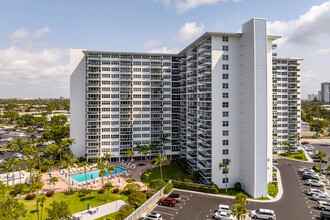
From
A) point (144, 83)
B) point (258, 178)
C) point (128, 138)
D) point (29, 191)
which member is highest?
point (144, 83)

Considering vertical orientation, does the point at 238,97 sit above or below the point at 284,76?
below

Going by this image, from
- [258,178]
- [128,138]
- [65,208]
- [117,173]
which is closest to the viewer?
[65,208]

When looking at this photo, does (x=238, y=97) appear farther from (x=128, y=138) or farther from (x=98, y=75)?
(x=98, y=75)

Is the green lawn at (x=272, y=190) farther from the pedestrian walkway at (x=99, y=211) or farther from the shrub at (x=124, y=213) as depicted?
the pedestrian walkway at (x=99, y=211)

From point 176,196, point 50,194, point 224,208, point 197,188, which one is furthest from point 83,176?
point 224,208

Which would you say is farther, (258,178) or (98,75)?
(98,75)

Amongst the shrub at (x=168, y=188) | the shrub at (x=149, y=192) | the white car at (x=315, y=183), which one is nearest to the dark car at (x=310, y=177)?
the white car at (x=315, y=183)

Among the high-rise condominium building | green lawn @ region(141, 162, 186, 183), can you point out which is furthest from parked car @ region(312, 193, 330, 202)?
green lawn @ region(141, 162, 186, 183)

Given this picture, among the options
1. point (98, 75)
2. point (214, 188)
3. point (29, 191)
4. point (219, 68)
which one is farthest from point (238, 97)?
point (29, 191)
